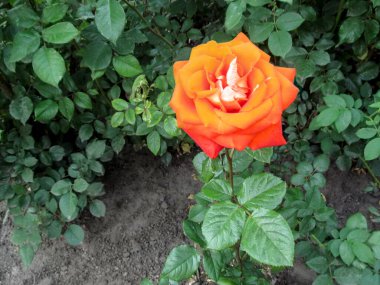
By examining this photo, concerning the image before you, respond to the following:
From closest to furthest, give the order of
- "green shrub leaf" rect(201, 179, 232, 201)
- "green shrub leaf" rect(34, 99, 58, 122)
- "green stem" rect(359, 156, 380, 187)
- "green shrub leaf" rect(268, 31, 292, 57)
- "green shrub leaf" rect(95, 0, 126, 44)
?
"green shrub leaf" rect(201, 179, 232, 201) → "green shrub leaf" rect(95, 0, 126, 44) → "green shrub leaf" rect(268, 31, 292, 57) → "green shrub leaf" rect(34, 99, 58, 122) → "green stem" rect(359, 156, 380, 187)

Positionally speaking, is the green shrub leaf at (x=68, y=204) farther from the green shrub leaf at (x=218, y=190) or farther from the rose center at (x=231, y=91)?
the rose center at (x=231, y=91)

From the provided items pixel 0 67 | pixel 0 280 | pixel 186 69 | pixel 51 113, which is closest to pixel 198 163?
pixel 186 69

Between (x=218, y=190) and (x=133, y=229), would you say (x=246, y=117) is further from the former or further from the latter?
(x=133, y=229)

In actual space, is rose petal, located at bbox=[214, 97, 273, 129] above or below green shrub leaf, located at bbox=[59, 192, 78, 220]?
above

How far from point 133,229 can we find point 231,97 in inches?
45.0

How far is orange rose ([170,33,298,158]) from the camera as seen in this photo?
0.64 meters

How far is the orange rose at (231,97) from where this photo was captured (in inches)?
25.1

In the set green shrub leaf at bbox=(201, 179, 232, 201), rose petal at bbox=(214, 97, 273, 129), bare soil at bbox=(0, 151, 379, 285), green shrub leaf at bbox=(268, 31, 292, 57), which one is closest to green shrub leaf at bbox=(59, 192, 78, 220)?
bare soil at bbox=(0, 151, 379, 285)

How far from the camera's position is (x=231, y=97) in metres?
0.66

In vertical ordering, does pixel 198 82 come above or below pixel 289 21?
above

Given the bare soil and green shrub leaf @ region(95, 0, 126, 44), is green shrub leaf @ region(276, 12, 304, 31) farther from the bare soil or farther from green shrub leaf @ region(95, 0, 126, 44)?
the bare soil

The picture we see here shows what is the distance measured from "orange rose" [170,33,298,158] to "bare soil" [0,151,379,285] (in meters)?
1.02

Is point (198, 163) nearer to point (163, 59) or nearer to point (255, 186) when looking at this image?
point (255, 186)

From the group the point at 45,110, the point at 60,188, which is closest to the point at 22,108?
the point at 45,110
